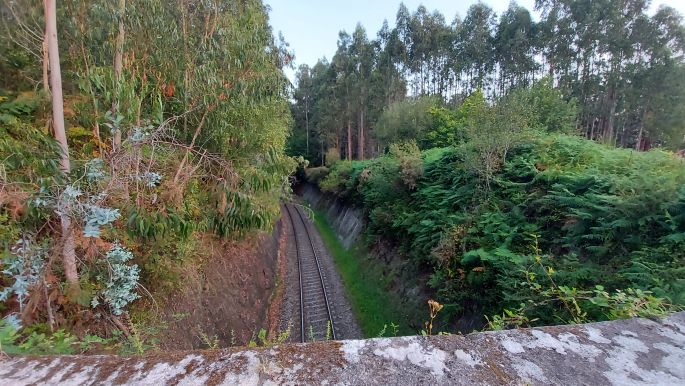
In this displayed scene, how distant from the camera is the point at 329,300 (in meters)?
11.5

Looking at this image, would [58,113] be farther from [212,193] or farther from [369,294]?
[369,294]

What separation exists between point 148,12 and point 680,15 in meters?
33.6

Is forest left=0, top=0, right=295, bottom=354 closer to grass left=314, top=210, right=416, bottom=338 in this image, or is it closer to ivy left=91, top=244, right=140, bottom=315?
ivy left=91, top=244, right=140, bottom=315

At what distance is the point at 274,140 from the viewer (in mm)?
10383

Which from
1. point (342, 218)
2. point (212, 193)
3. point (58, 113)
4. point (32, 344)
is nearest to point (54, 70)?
point (58, 113)

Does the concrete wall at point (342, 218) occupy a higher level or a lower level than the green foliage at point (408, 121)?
lower

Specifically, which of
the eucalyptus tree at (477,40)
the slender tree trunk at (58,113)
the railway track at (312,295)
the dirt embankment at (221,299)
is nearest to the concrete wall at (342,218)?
the railway track at (312,295)

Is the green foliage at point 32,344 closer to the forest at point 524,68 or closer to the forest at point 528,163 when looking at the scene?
the forest at point 528,163

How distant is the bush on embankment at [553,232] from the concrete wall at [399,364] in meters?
1.10

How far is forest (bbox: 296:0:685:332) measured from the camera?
5055mm

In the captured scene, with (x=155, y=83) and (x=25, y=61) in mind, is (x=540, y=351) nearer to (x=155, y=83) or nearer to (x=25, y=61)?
(x=155, y=83)

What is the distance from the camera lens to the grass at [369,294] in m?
9.83

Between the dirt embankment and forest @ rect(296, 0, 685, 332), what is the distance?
18.8 feet

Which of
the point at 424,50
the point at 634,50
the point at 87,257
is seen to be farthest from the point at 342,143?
the point at 87,257
